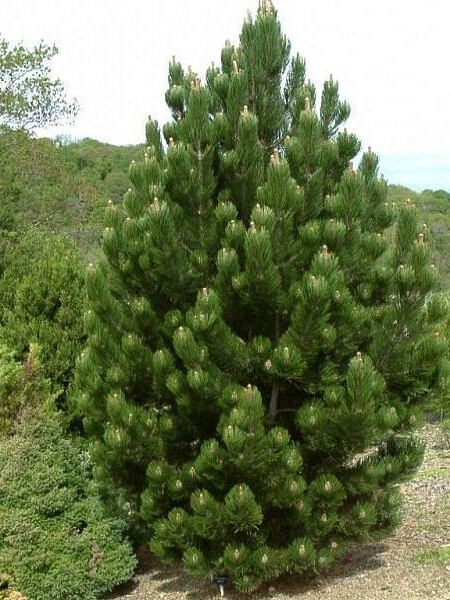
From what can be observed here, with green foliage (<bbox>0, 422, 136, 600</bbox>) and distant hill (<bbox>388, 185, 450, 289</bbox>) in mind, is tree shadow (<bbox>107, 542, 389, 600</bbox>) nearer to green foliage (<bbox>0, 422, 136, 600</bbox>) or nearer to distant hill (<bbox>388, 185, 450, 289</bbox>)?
green foliage (<bbox>0, 422, 136, 600</bbox>)

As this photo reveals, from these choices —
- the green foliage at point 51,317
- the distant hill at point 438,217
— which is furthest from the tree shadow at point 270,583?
the distant hill at point 438,217

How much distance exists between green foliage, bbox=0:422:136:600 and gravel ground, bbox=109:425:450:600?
0.48m

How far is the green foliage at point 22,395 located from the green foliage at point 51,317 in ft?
2.92

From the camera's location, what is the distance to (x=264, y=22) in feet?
18.8

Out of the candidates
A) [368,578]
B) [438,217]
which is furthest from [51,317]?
[438,217]

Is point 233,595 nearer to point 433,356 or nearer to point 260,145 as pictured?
point 433,356

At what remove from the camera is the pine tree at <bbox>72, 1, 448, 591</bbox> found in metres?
5.10

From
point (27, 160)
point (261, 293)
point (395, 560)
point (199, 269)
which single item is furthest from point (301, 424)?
point (27, 160)

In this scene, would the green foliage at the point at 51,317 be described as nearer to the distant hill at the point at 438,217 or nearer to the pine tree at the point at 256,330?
the pine tree at the point at 256,330

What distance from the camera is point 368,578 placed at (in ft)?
20.1

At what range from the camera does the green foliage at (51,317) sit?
848cm

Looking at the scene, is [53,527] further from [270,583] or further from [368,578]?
[368,578]

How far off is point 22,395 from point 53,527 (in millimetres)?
1577

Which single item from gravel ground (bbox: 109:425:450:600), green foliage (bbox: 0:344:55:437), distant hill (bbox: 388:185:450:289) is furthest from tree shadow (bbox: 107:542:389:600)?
distant hill (bbox: 388:185:450:289)
